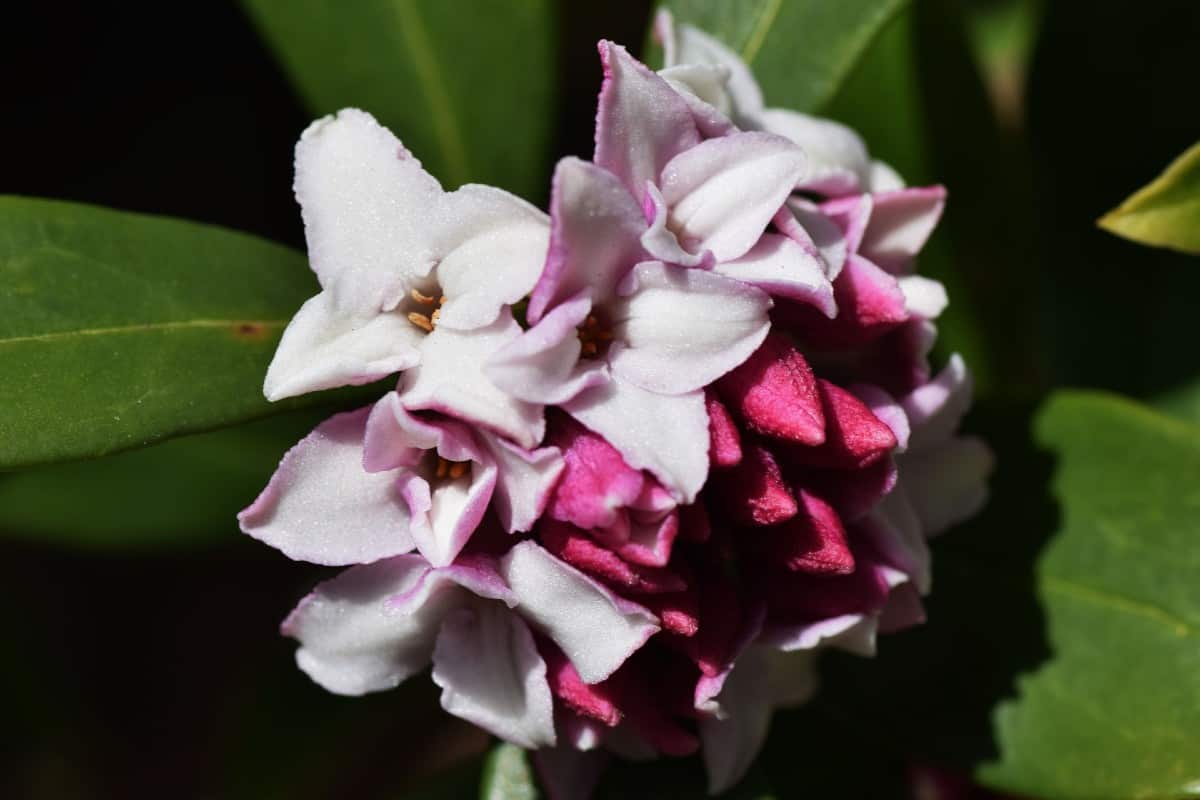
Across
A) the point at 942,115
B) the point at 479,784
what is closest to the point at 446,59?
the point at 942,115

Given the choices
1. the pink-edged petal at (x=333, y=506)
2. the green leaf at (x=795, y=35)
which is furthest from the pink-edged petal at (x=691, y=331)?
the green leaf at (x=795, y=35)

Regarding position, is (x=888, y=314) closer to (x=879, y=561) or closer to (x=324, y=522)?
(x=879, y=561)

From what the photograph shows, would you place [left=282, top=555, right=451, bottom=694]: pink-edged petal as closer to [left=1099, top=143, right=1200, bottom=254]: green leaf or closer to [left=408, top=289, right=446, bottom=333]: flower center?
[left=408, top=289, right=446, bottom=333]: flower center

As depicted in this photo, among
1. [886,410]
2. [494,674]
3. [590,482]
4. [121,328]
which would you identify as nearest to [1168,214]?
[886,410]

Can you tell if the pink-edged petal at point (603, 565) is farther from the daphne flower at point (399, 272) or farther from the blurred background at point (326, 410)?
the blurred background at point (326, 410)

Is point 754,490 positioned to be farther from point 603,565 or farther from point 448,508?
point 448,508
